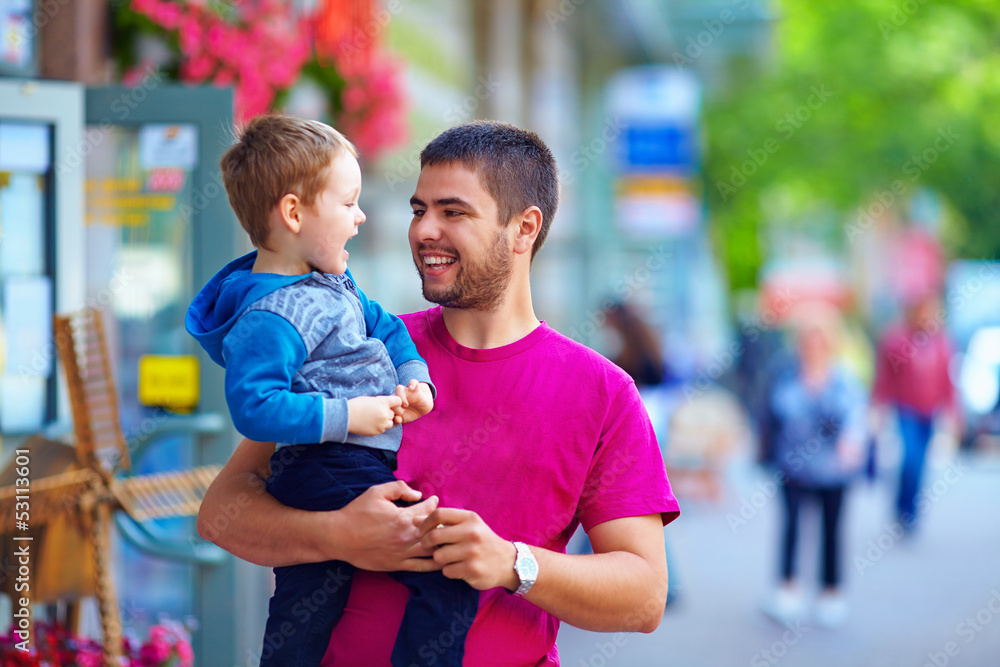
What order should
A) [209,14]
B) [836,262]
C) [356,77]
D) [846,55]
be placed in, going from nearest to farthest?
[209,14] < [356,77] < [846,55] < [836,262]

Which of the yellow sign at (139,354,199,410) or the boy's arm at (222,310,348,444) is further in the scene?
the yellow sign at (139,354,199,410)

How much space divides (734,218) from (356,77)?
24409mm

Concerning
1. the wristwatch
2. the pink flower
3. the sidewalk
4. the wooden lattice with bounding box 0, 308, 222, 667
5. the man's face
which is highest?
the pink flower

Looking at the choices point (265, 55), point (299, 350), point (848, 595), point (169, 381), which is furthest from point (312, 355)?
point (848, 595)

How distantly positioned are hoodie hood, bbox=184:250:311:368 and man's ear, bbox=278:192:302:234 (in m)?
0.09

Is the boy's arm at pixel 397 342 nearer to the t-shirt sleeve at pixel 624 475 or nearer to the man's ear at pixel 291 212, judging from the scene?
the man's ear at pixel 291 212

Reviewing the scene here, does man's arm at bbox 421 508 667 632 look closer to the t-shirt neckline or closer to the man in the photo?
the man

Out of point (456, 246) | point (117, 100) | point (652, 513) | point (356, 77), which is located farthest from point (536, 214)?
point (356, 77)

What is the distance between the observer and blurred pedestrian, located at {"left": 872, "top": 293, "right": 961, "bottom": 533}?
9.00 m

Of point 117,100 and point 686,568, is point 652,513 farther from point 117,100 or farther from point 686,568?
point 686,568

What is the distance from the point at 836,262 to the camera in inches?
1350

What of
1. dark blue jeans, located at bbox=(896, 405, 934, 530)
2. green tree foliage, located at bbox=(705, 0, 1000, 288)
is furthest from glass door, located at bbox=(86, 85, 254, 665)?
green tree foliage, located at bbox=(705, 0, 1000, 288)

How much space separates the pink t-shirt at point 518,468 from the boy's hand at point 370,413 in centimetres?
17

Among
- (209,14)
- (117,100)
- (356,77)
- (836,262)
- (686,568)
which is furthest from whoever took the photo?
(836,262)
